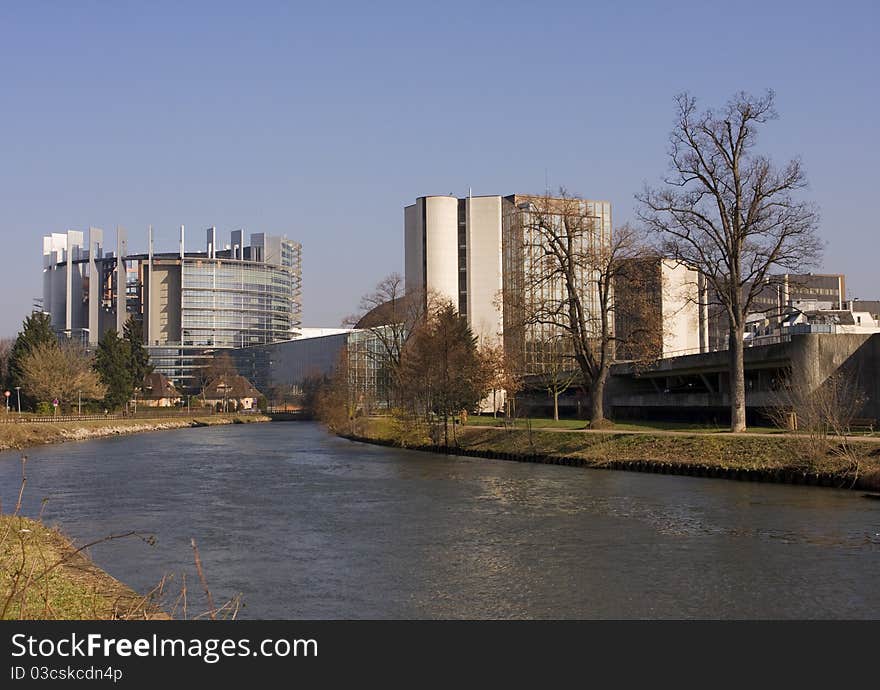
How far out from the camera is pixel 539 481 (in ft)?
136

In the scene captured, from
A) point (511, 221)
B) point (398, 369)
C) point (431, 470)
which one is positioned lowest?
point (431, 470)

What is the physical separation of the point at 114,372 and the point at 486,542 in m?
102

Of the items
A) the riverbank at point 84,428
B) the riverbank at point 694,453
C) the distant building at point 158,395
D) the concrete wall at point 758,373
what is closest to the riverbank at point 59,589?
the riverbank at point 694,453

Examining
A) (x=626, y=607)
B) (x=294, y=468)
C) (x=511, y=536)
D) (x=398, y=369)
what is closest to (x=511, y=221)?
(x=398, y=369)

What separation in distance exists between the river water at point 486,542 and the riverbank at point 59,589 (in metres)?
1.31

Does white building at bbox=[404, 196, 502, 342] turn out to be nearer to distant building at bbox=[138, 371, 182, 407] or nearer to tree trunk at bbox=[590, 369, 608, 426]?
distant building at bbox=[138, 371, 182, 407]

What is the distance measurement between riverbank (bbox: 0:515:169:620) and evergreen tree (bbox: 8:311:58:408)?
91.3 meters

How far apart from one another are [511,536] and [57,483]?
23.9 metres

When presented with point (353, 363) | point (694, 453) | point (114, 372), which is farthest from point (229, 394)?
point (694, 453)

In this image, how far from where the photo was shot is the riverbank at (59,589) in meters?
12.3

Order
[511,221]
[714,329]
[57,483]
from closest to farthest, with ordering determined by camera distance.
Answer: [57,483], [511,221], [714,329]

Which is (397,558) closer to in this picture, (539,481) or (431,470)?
(539,481)

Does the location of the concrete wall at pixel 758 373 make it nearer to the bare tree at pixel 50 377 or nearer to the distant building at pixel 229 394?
the bare tree at pixel 50 377

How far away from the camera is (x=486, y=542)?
24.8 meters
